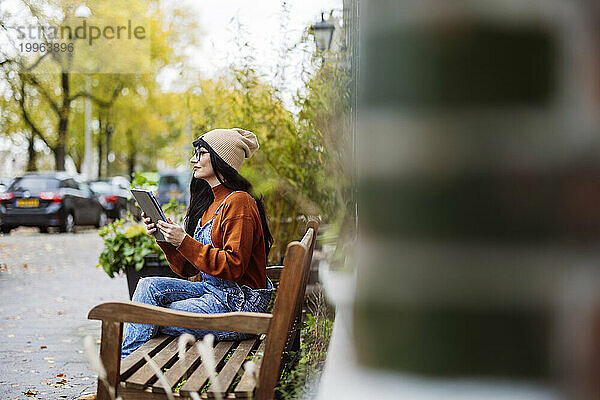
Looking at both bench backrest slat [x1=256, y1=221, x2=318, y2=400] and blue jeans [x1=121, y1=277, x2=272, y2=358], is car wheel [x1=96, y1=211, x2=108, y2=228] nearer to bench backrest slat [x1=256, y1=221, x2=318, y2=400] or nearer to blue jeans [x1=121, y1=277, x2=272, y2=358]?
blue jeans [x1=121, y1=277, x2=272, y2=358]

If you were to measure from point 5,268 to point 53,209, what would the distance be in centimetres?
650

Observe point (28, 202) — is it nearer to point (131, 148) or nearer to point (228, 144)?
point (228, 144)

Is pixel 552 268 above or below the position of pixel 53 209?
above

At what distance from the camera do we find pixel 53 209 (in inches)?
693

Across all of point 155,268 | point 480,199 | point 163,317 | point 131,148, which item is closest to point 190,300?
point 163,317

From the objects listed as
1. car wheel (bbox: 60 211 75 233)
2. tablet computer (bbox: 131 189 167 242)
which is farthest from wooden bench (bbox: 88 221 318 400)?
car wheel (bbox: 60 211 75 233)

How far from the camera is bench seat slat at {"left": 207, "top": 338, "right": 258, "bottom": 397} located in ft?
8.33

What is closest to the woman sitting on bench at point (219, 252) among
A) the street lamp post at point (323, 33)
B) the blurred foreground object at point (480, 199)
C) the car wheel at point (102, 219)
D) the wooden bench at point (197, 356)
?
the wooden bench at point (197, 356)

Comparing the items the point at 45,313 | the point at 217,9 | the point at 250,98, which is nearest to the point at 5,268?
the point at 45,313

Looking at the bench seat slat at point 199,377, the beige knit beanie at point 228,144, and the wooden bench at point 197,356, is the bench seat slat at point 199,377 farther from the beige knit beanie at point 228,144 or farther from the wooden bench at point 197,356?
the beige knit beanie at point 228,144

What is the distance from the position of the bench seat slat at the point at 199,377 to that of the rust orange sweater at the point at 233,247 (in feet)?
Result: 1.03

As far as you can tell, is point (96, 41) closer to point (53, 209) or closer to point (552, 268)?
point (53, 209)

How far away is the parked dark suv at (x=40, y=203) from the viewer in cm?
1731

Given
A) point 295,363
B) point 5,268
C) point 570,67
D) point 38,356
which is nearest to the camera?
point 570,67
